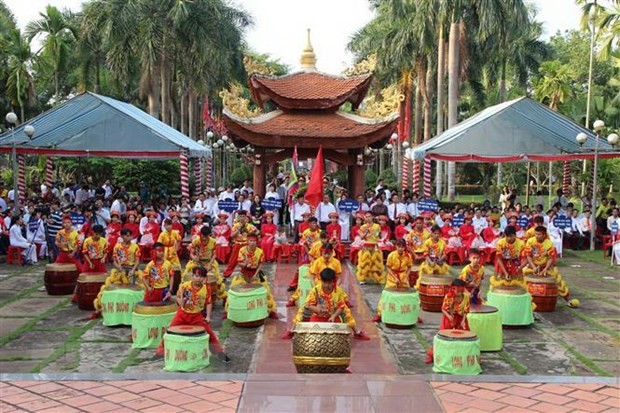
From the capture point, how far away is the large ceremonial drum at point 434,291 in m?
11.3

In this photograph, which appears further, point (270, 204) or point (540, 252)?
point (270, 204)

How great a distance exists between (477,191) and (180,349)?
4314 centimetres

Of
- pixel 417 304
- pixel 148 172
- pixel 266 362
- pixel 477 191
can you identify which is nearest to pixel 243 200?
pixel 417 304

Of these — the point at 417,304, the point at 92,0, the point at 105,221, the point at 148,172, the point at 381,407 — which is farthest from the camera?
the point at 148,172

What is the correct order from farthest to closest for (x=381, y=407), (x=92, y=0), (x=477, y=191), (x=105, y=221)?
(x=477, y=191)
(x=92, y=0)
(x=105, y=221)
(x=381, y=407)

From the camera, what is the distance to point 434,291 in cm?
1132

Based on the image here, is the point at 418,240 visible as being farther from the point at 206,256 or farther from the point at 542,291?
the point at 206,256

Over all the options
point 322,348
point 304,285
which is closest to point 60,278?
point 304,285

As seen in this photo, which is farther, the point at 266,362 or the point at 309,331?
the point at 266,362

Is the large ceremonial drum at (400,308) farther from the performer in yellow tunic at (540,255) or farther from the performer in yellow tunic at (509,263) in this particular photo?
the performer in yellow tunic at (540,255)

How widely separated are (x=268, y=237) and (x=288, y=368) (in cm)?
875

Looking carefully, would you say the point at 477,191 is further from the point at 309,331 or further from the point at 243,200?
the point at 309,331

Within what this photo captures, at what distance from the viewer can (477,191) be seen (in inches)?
1905

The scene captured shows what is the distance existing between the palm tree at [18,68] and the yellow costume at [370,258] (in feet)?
86.3
